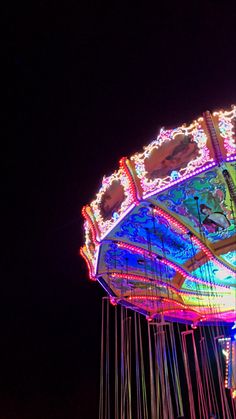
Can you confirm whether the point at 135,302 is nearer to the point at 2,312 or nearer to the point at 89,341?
the point at 89,341

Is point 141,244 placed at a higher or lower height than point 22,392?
higher

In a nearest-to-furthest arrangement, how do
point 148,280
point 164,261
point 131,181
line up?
point 131,181, point 164,261, point 148,280

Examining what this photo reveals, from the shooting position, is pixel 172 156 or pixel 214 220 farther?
pixel 214 220

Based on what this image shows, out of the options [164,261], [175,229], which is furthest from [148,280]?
[175,229]

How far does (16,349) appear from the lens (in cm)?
1358

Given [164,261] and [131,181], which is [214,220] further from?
[131,181]

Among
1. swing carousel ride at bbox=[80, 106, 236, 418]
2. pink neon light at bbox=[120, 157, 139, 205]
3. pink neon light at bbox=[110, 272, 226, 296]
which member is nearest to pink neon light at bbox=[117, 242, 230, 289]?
swing carousel ride at bbox=[80, 106, 236, 418]

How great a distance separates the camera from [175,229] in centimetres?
774

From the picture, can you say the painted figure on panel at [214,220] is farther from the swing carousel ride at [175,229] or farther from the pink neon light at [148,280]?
the pink neon light at [148,280]

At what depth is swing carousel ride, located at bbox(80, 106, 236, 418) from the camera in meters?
6.26

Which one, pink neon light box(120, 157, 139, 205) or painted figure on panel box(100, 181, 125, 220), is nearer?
pink neon light box(120, 157, 139, 205)

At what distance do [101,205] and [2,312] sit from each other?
312 inches

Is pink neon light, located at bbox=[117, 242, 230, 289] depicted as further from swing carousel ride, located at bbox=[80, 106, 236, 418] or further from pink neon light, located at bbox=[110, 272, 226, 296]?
pink neon light, located at bbox=[110, 272, 226, 296]

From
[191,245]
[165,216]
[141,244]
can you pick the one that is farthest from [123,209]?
[191,245]
